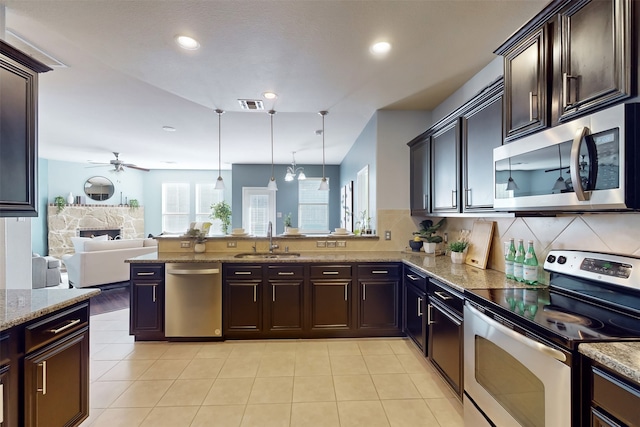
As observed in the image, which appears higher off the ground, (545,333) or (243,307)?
(545,333)

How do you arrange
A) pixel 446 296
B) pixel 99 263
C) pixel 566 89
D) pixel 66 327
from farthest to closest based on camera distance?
pixel 99 263 < pixel 446 296 < pixel 66 327 < pixel 566 89

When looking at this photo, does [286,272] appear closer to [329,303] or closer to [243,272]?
[243,272]

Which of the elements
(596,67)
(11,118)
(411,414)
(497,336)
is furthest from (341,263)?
(11,118)

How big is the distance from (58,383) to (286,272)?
6.34 feet

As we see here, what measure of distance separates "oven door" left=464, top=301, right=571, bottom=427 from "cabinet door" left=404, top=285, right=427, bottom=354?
0.79m

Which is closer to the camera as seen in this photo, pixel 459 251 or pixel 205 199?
pixel 459 251

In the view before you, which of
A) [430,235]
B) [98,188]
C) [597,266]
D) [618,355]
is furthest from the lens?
[98,188]

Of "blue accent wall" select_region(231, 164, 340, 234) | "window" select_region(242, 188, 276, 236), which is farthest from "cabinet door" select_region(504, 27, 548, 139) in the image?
"window" select_region(242, 188, 276, 236)

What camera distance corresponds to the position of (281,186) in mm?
8375

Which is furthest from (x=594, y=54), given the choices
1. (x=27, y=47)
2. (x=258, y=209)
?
(x=258, y=209)

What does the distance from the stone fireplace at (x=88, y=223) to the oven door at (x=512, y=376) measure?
964 cm

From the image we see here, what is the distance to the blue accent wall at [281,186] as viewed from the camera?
27.3 ft

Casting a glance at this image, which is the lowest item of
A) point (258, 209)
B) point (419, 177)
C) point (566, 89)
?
point (258, 209)

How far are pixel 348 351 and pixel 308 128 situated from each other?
3.51 metres
